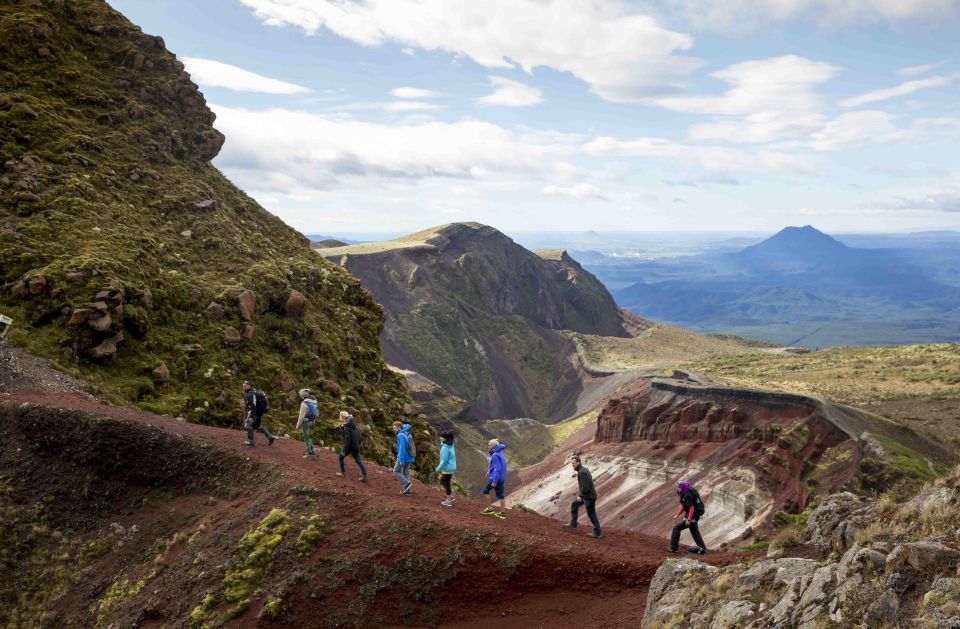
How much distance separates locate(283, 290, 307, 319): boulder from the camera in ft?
105

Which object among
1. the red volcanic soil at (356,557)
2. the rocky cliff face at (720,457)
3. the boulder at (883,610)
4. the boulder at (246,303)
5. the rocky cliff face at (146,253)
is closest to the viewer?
the boulder at (883,610)

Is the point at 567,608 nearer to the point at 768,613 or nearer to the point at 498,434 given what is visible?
the point at 768,613

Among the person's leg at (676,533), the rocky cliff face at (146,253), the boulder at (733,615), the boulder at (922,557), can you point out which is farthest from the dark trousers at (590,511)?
the rocky cliff face at (146,253)

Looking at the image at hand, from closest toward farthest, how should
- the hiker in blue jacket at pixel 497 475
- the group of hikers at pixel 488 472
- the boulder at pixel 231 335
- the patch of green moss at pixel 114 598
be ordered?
1. the patch of green moss at pixel 114 598
2. the group of hikers at pixel 488 472
3. the hiker in blue jacket at pixel 497 475
4. the boulder at pixel 231 335

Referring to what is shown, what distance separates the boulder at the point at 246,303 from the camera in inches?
1169

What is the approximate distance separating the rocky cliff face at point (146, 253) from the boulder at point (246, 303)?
7cm

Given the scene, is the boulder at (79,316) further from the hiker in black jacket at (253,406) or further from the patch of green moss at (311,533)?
the patch of green moss at (311,533)

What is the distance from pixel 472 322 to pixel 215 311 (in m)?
112

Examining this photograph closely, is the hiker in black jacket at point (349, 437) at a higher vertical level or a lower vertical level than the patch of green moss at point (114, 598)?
higher

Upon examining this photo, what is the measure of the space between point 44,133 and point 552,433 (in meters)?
76.5

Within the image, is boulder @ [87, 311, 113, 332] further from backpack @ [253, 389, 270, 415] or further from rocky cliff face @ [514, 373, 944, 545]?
rocky cliff face @ [514, 373, 944, 545]

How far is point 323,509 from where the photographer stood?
50.0 feet

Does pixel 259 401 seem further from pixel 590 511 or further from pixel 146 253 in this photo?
pixel 146 253

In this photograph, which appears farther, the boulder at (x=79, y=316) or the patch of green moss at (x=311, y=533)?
the boulder at (x=79, y=316)
